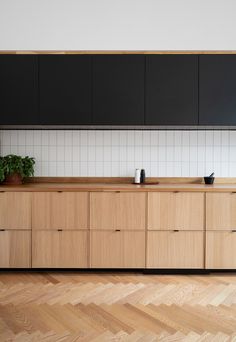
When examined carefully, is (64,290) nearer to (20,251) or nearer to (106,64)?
(20,251)

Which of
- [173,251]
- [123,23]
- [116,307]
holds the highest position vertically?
[123,23]

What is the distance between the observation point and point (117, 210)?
308 centimetres

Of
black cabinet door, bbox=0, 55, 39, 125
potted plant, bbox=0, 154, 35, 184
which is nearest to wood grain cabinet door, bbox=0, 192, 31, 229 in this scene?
potted plant, bbox=0, 154, 35, 184

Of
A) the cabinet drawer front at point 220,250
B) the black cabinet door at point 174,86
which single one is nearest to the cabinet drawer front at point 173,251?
the cabinet drawer front at point 220,250

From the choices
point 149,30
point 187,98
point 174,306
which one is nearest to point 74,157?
point 187,98

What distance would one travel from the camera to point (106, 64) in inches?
128

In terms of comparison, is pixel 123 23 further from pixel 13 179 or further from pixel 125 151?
pixel 13 179

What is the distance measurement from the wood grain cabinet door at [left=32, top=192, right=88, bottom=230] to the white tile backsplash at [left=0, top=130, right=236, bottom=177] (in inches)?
23.3

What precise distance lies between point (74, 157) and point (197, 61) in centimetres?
169

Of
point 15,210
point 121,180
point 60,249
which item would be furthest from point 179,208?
point 15,210

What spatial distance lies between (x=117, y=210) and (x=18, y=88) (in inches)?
63.7

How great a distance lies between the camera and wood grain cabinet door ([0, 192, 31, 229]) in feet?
10.1

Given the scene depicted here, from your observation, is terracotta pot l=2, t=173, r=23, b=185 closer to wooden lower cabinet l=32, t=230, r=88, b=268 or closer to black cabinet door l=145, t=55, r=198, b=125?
wooden lower cabinet l=32, t=230, r=88, b=268

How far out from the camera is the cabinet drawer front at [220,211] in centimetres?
306
